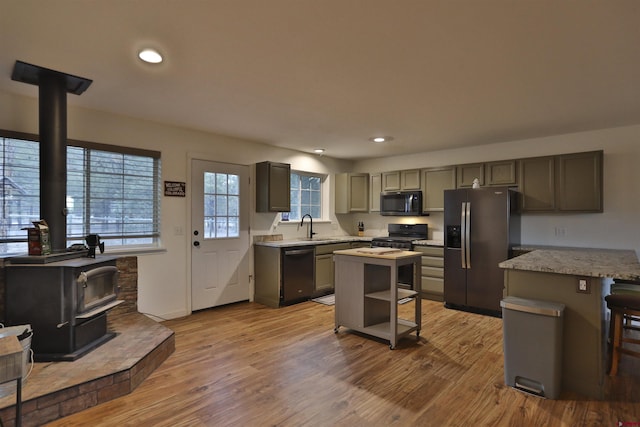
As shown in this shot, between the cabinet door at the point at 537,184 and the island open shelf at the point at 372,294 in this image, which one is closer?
the island open shelf at the point at 372,294

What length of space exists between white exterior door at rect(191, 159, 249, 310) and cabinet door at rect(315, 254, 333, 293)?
1046mm

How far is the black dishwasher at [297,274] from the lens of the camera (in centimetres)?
453

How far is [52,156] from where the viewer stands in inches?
103

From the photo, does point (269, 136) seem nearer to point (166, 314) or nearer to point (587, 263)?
point (166, 314)

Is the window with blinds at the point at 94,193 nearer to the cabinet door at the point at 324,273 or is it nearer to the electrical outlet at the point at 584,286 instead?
the cabinet door at the point at 324,273

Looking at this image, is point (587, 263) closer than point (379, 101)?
Yes

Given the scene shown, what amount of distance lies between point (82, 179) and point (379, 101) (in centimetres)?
306

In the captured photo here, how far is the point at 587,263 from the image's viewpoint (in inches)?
101

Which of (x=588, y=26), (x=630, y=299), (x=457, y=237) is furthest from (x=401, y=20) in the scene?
Result: (x=457, y=237)

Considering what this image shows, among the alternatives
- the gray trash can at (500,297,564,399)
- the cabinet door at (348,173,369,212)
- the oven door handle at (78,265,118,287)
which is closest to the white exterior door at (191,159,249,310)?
the oven door handle at (78,265,118,287)

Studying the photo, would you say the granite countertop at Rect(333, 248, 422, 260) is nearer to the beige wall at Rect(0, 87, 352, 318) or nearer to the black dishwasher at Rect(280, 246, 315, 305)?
the black dishwasher at Rect(280, 246, 315, 305)

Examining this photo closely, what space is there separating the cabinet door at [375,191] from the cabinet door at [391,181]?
81 mm

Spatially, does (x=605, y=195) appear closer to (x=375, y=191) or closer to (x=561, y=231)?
(x=561, y=231)

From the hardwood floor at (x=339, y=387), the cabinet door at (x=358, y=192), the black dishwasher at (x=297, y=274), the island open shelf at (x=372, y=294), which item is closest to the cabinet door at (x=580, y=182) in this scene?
the hardwood floor at (x=339, y=387)
